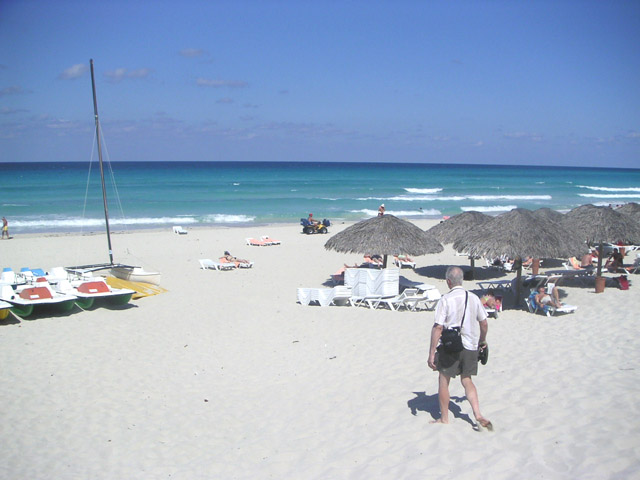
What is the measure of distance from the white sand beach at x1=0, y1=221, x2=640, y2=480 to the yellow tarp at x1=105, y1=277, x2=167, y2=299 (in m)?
0.52

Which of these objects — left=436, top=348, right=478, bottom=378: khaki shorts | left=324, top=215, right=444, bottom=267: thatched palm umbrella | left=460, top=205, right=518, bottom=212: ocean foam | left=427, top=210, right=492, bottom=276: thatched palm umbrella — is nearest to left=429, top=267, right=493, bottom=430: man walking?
left=436, top=348, right=478, bottom=378: khaki shorts

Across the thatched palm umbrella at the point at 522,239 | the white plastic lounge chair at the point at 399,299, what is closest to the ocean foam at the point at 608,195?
the thatched palm umbrella at the point at 522,239

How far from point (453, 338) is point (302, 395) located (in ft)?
7.42

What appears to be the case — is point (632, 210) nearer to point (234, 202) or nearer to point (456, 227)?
point (456, 227)

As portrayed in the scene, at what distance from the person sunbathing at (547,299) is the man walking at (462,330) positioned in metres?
5.20

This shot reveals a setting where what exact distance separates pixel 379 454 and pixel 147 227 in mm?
24480

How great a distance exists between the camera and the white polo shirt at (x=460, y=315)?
427 cm

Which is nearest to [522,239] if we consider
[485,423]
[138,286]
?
[485,423]

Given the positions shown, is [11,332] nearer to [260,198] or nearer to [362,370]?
[362,370]

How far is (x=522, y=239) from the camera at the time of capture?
962cm

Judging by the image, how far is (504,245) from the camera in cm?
966

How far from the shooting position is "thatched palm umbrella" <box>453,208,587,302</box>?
9.52m

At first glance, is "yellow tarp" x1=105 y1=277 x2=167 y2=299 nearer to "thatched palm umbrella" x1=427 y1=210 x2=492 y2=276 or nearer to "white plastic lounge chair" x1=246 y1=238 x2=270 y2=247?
"thatched palm umbrella" x1=427 y1=210 x2=492 y2=276

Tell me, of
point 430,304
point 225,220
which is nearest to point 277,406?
point 430,304
